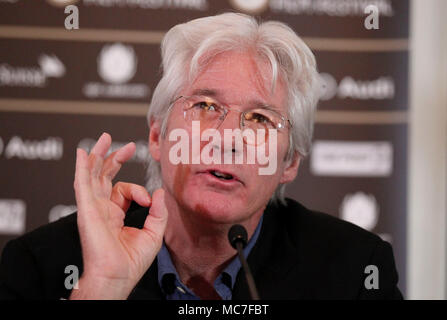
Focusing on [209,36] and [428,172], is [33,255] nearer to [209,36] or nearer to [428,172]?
[209,36]

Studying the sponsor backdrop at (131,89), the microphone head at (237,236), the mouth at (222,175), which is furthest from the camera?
the sponsor backdrop at (131,89)

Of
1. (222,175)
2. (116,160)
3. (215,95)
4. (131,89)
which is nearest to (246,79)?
(215,95)

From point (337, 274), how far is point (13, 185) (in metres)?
0.94

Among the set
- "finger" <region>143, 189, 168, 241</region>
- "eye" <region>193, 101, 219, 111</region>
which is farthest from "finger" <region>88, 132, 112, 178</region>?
"eye" <region>193, 101, 219, 111</region>

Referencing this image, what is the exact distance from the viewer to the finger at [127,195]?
1175mm

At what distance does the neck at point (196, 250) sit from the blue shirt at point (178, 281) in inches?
1.0

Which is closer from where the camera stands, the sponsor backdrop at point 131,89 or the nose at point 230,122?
the nose at point 230,122

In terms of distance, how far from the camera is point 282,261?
53.8 inches

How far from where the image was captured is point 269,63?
1.30 m

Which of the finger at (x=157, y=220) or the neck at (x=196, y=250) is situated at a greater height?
the finger at (x=157, y=220)

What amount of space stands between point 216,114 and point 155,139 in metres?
0.22

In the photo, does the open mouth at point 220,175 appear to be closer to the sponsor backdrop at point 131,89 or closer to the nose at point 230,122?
the nose at point 230,122

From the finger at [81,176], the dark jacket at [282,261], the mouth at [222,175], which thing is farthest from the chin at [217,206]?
the finger at [81,176]

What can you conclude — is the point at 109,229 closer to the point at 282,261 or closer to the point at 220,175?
the point at 220,175
